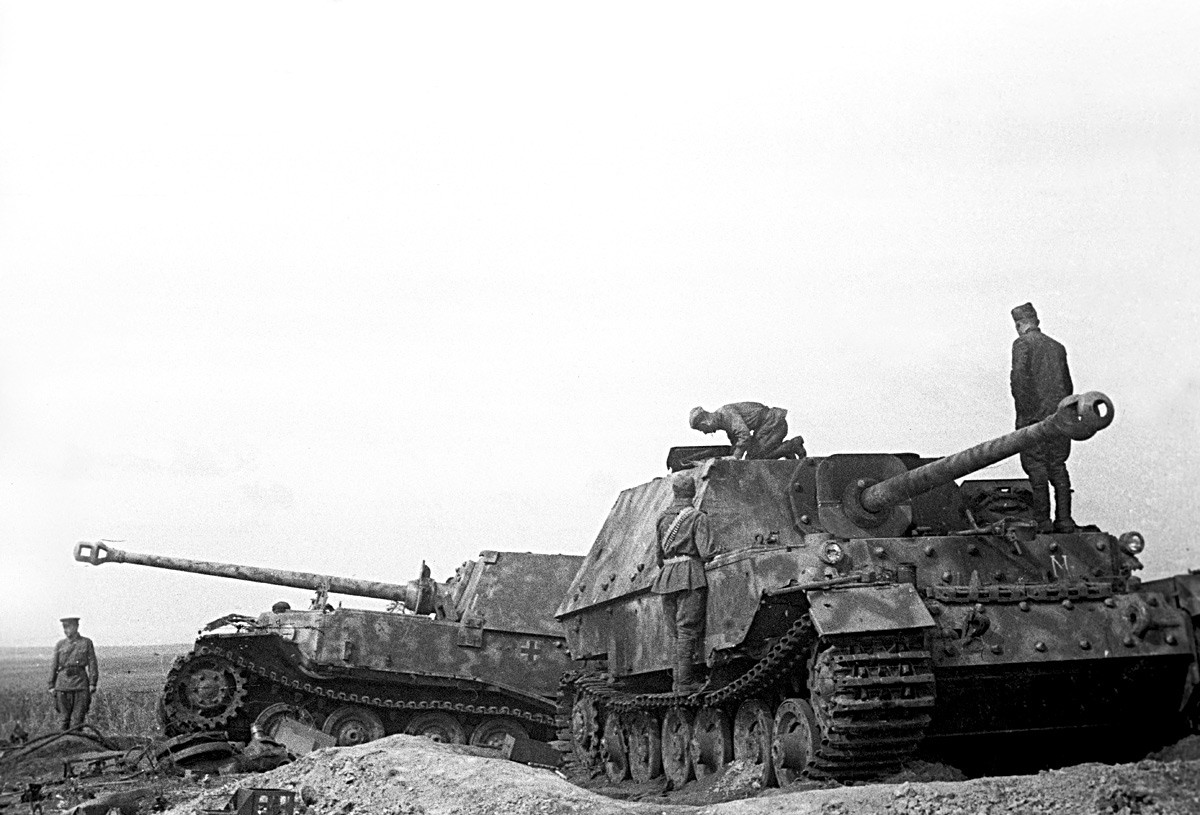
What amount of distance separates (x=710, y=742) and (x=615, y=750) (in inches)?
95.3

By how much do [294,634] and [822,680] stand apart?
1160cm

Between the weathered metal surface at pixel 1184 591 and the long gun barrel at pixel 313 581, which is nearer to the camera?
the weathered metal surface at pixel 1184 591

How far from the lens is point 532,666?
21.1 meters

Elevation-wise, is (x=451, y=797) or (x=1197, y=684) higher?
(x=1197, y=684)

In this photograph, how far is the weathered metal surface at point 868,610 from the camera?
10.0 metres

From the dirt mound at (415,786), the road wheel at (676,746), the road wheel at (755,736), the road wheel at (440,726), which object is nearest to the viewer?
the dirt mound at (415,786)

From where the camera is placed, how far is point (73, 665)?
21.2 meters

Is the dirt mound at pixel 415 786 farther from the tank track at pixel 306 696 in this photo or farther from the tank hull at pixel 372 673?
the tank hull at pixel 372 673

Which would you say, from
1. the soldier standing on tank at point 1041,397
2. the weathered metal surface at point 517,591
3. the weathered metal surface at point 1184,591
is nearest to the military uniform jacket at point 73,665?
the weathered metal surface at point 517,591

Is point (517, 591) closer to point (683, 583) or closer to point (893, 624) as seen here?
point (683, 583)

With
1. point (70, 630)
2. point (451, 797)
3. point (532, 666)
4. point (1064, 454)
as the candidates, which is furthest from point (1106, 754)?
point (70, 630)

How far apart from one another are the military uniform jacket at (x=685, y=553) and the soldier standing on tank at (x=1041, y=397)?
2.74m

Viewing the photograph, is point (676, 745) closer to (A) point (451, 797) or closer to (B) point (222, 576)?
(A) point (451, 797)

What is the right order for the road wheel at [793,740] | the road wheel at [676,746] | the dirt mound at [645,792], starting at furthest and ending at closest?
the road wheel at [676,746], the road wheel at [793,740], the dirt mound at [645,792]
